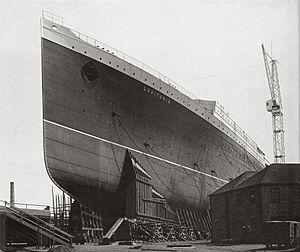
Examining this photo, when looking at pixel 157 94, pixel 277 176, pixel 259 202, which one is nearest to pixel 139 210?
pixel 259 202

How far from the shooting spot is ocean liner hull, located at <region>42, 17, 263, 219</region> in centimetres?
1888

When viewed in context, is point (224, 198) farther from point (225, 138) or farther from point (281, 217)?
point (225, 138)

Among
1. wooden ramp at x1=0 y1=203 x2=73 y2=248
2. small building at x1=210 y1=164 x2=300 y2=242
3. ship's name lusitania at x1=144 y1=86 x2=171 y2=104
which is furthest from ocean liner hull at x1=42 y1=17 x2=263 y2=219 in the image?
small building at x1=210 y1=164 x2=300 y2=242

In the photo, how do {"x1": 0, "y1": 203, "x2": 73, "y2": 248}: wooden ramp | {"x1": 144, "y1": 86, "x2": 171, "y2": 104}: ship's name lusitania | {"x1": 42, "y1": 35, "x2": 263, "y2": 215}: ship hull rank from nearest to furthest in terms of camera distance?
{"x1": 0, "y1": 203, "x2": 73, "y2": 248}: wooden ramp → {"x1": 42, "y1": 35, "x2": 263, "y2": 215}: ship hull → {"x1": 144, "y1": 86, "x2": 171, "y2": 104}: ship's name lusitania

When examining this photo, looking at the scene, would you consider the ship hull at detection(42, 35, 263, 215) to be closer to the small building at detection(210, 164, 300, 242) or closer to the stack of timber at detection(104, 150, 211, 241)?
the stack of timber at detection(104, 150, 211, 241)

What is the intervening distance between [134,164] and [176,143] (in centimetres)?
536

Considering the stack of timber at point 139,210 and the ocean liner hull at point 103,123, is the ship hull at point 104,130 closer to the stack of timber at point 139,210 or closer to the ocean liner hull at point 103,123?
the ocean liner hull at point 103,123

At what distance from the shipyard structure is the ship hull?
43mm

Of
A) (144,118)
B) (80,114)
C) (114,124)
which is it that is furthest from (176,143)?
(80,114)

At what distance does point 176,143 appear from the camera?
2648 cm

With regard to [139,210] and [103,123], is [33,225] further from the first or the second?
[103,123]

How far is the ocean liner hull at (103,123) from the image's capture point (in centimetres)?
1888

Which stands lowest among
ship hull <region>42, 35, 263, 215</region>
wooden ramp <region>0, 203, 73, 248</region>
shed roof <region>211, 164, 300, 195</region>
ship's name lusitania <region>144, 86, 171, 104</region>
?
wooden ramp <region>0, 203, 73, 248</region>

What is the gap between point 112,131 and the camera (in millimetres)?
21125
